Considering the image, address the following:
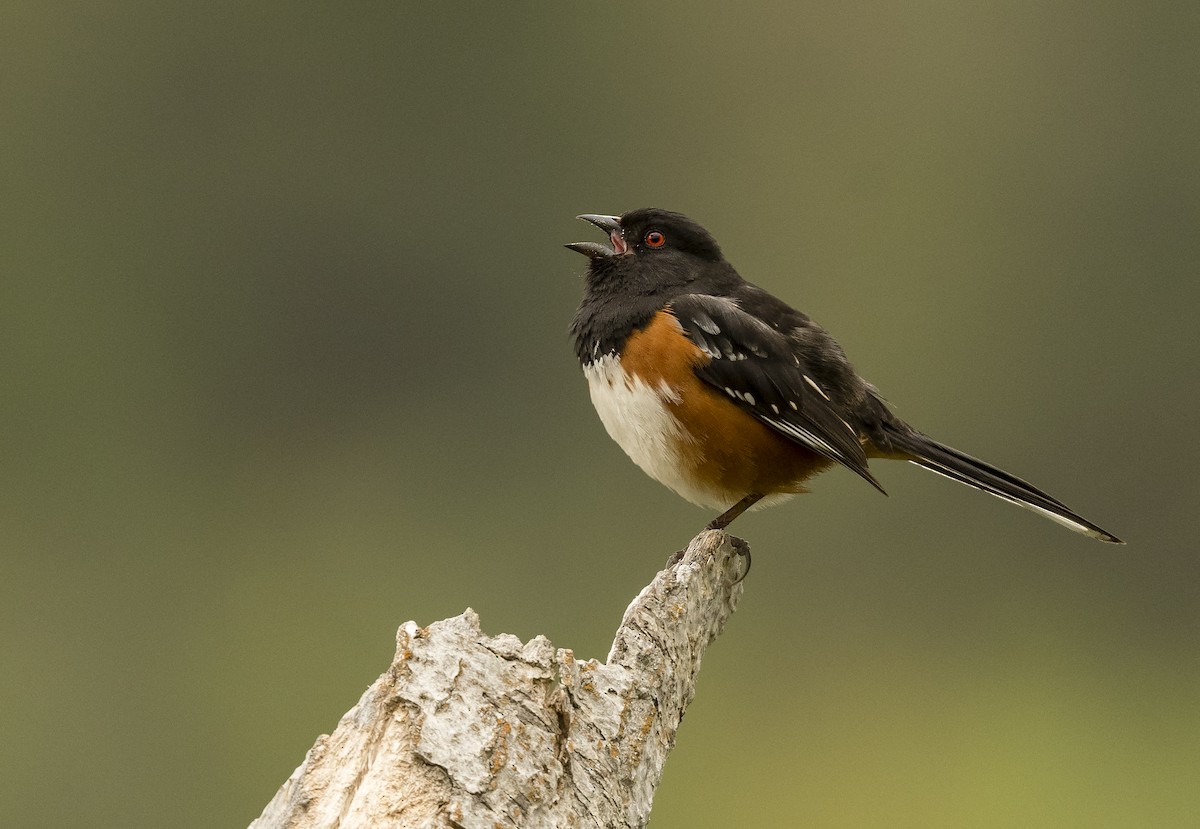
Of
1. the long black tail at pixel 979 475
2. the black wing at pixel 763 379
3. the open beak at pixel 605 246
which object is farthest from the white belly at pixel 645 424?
the long black tail at pixel 979 475

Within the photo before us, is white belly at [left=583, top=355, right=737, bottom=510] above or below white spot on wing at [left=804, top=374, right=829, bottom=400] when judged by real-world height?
below

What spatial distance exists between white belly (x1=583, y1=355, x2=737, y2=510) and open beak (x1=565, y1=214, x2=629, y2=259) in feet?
1.08

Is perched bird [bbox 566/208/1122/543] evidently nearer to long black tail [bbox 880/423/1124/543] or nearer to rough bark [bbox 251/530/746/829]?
long black tail [bbox 880/423/1124/543]

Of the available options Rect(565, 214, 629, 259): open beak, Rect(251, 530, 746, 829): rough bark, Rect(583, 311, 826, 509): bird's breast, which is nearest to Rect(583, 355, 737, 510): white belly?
Rect(583, 311, 826, 509): bird's breast

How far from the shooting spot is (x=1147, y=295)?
11680mm

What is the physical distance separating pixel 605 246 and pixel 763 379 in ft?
1.98

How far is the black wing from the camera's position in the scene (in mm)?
3758

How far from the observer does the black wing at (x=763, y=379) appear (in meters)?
3.76

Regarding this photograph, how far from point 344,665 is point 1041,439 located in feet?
16.9

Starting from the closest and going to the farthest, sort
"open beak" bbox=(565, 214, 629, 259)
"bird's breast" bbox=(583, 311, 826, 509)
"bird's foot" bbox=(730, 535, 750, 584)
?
"bird's foot" bbox=(730, 535, 750, 584)
"bird's breast" bbox=(583, 311, 826, 509)
"open beak" bbox=(565, 214, 629, 259)

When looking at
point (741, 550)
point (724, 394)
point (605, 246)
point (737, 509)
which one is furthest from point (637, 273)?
point (741, 550)

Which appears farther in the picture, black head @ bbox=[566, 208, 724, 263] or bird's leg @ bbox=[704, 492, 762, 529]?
black head @ bbox=[566, 208, 724, 263]

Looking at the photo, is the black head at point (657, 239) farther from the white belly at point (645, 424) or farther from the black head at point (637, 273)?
the white belly at point (645, 424)

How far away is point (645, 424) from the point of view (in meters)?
3.78
